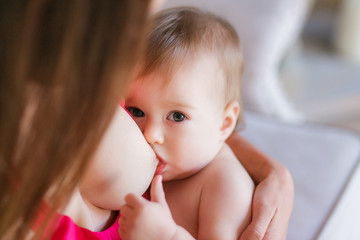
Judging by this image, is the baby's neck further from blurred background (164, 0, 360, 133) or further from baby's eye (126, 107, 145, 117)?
blurred background (164, 0, 360, 133)

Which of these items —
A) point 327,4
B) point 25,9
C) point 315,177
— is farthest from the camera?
point 327,4

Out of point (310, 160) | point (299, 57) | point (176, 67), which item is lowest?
point (299, 57)

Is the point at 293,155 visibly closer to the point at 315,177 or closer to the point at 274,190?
the point at 315,177

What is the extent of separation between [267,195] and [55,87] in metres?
0.47

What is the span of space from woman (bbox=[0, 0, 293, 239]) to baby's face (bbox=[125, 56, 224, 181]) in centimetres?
23

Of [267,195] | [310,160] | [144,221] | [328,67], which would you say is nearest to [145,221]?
[144,221]

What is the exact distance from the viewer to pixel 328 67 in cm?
279

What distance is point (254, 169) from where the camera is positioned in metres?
0.87

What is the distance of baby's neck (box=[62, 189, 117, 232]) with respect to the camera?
0.58 m

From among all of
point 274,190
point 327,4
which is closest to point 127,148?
point 274,190

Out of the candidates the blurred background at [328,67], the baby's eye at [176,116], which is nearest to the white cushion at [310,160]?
the baby's eye at [176,116]

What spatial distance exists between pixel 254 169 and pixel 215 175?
0.16 metres

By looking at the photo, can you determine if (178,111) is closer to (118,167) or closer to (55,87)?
(118,167)

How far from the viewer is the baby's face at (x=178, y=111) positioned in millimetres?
698
